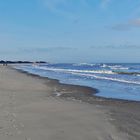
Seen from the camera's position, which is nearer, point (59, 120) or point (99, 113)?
point (59, 120)

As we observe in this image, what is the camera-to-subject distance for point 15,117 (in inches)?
407

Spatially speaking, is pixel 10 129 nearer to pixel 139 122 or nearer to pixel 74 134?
pixel 74 134

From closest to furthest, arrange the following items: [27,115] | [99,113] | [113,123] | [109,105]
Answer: [113,123]
[27,115]
[99,113]
[109,105]

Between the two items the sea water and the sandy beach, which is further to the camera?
the sea water

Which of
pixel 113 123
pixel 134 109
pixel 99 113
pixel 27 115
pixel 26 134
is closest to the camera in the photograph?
pixel 26 134

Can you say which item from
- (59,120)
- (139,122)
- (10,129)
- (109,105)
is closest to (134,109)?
(109,105)

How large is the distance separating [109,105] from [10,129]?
6807 mm

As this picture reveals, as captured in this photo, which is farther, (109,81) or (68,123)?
(109,81)

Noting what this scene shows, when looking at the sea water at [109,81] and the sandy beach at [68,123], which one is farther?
the sea water at [109,81]

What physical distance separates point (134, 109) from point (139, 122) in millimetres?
3181

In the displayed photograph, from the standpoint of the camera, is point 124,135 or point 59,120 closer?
point 124,135

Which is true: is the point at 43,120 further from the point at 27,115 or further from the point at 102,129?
the point at 102,129

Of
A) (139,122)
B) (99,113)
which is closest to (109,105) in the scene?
(99,113)

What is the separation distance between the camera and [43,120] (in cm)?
1012
